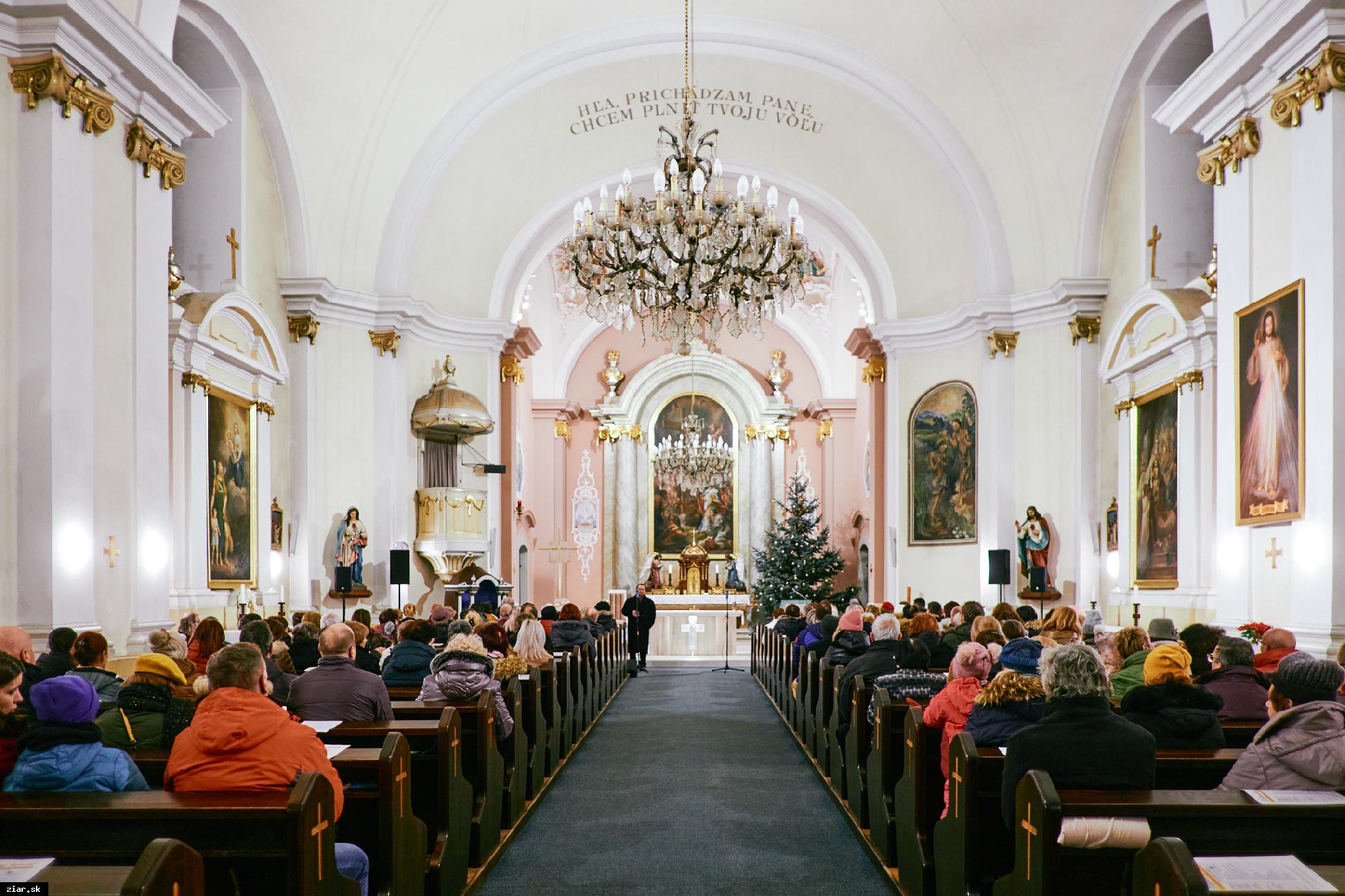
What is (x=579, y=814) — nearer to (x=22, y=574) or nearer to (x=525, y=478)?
(x=22, y=574)

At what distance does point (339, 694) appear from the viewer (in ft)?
17.6

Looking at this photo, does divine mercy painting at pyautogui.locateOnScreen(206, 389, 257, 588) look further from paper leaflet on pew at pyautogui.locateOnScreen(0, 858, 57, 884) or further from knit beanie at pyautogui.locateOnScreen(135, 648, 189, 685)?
paper leaflet on pew at pyautogui.locateOnScreen(0, 858, 57, 884)

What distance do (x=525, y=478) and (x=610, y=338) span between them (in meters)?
3.69

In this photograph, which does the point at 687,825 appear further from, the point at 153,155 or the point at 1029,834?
the point at 153,155

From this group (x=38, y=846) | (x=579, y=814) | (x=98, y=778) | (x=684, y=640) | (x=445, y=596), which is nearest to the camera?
(x=38, y=846)

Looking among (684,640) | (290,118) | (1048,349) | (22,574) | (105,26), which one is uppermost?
(290,118)

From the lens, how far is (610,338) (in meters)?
25.1

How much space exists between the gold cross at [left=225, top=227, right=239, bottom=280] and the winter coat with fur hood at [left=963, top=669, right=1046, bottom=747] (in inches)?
407

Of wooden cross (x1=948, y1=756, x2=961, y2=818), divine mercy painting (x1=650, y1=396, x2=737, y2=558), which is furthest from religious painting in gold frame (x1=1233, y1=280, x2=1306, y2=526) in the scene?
divine mercy painting (x1=650, y1=396, x2=737, y2=558)

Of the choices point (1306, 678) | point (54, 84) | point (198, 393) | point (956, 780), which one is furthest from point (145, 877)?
point (198, 393)

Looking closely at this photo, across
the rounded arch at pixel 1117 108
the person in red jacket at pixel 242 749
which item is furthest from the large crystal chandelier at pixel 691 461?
the person in red jacket at pixel 242 749

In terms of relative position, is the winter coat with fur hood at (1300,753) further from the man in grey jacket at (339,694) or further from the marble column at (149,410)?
the marble column at (149,410)

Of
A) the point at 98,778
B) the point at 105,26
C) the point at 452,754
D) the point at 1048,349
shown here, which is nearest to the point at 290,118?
the point at 105,26

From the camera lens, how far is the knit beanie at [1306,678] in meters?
3.89
